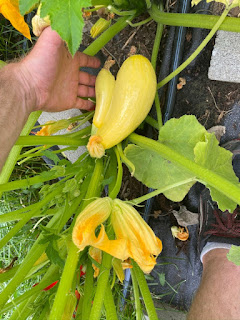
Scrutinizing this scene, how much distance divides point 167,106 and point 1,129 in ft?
2.65

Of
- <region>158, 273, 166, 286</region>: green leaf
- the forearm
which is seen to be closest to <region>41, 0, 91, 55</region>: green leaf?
the forearm

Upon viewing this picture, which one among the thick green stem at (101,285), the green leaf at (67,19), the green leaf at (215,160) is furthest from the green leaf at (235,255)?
the green leaf at (67,19)

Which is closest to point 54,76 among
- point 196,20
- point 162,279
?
point 196,20

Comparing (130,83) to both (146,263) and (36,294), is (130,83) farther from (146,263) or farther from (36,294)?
(36,294)

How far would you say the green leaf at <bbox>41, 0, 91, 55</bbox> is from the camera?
817 millimetres

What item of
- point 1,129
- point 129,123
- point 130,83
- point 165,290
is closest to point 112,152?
point 129,123

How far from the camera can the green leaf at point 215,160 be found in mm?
1007

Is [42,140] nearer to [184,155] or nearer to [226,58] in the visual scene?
[184,155]

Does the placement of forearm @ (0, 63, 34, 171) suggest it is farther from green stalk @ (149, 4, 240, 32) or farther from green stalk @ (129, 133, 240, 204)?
green stalk @ (149, 4, 240, 32)

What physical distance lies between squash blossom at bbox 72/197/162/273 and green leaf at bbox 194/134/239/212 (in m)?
0.22

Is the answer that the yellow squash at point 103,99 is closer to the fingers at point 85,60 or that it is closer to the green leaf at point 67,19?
the fingers at point 85,60

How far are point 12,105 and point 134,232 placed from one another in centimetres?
50

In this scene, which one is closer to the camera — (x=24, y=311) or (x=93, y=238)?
(x=93, y=238)

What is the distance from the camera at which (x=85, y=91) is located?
4.69 ft
